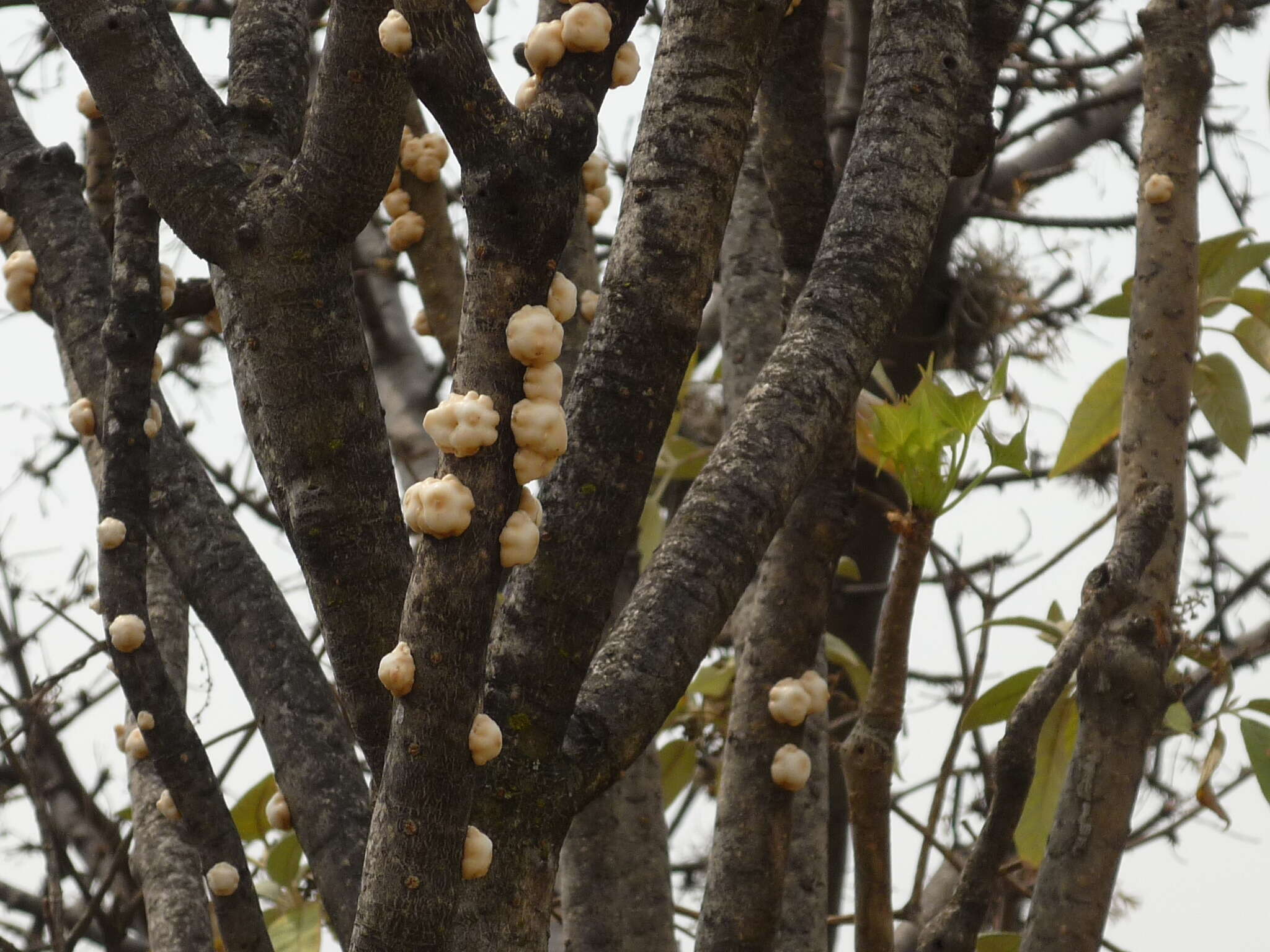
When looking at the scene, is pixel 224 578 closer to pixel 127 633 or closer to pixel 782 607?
pixel 127 633

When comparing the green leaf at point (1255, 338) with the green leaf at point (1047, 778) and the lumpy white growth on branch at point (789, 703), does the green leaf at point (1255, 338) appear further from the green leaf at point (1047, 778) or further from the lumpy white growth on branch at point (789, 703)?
the lumpy white growth on branch at point (789, 703)

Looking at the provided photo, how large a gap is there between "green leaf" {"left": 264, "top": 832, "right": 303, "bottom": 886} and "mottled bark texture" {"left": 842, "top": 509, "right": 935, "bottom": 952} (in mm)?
1115

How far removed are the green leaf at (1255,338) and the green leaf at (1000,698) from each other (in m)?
0.67

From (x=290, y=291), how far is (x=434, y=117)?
0.27 m

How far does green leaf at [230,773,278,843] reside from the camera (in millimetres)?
2289

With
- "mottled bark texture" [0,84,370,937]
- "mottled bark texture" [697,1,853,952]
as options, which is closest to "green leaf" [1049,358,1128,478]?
"mottled bark texture" [697,1,853,952]

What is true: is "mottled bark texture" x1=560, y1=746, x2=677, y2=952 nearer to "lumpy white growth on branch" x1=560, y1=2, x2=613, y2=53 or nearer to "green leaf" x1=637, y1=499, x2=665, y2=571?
"green leaf" x1=637, y1=499, x2=665, y2=571

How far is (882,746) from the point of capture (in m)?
1.48

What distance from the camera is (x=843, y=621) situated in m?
3.70

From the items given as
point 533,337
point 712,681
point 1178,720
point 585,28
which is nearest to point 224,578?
point 533,337

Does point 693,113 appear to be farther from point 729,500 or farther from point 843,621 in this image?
point 843,621

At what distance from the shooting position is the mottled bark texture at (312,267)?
127cm

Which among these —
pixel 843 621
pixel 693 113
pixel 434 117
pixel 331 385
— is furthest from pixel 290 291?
pixel 843 621

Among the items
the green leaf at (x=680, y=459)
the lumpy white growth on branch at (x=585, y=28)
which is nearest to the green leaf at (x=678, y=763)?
the green leaf at (x=680, y=459)
